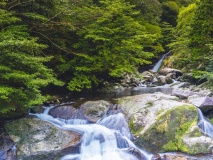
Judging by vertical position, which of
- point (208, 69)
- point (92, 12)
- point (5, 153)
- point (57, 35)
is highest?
point (92, 12)

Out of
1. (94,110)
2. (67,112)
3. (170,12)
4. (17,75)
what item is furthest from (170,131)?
(170,12)

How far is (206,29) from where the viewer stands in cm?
1448

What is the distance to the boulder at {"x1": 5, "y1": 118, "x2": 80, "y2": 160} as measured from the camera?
6.78m

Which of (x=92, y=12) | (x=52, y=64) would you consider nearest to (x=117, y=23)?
(x=92, y=12)

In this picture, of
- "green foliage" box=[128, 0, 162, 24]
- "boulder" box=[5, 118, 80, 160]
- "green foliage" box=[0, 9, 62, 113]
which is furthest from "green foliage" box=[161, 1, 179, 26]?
"boulder" box=[5, 118, 80, 160]

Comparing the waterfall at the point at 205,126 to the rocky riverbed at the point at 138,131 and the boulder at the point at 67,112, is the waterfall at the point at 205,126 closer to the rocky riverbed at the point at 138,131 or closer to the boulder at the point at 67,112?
the rocky riverbed at the point at 138,131

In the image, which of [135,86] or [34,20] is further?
[135,86]

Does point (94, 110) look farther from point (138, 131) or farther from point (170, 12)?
point (170, 12)

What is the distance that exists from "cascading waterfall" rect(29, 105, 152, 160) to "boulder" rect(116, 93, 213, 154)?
1.09 ft

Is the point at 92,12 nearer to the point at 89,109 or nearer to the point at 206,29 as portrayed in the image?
the point at 89,109

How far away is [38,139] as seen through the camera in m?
7.12

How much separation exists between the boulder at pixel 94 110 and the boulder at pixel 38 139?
47.4 inches

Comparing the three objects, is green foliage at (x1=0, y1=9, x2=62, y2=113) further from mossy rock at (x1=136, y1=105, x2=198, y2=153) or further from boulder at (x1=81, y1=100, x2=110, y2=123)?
mossy rock at (x1=136, y1=105, x2=198, y2=153)

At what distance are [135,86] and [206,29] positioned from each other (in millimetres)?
5345
